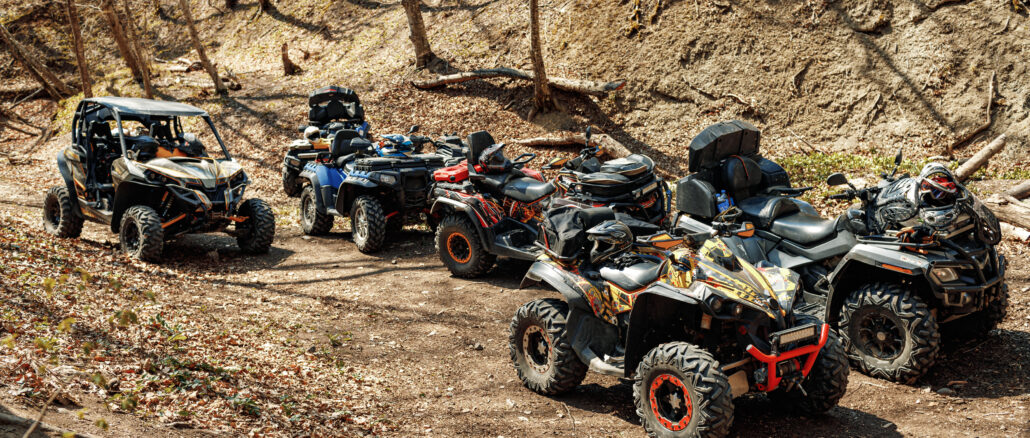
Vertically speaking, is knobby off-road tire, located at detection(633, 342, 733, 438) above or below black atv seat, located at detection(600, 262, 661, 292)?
below

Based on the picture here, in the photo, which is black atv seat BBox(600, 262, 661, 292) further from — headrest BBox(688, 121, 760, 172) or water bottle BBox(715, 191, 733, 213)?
headrest BBox(688, 121, 760, 172)

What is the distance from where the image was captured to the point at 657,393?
472cm

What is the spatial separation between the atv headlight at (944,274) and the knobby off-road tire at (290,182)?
441 inches

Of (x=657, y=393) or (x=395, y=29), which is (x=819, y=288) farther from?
(x=395, y=29)

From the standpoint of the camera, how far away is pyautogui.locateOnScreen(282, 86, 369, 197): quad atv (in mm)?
13125

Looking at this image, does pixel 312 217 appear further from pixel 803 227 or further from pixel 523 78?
pixel 803 227

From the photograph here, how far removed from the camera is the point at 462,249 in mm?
9391

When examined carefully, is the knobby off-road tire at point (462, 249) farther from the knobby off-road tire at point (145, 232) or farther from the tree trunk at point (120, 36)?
the tree trunk at point (120, 36)

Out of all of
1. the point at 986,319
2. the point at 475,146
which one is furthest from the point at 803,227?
the point at 475,146

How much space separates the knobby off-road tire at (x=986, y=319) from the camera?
5.90m

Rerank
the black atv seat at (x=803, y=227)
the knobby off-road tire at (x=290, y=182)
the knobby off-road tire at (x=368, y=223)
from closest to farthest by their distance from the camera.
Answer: the black atv seat at (x=803, y=227), the knobby off-road tire at (x=368, y=223), the knobby off-road tire at (x=290, y=182)

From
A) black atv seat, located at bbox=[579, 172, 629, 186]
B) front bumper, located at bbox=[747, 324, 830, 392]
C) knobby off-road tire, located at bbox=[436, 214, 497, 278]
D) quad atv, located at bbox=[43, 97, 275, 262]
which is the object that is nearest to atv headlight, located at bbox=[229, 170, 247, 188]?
quad atv, located at bbox=[43, 97, 275, 262]

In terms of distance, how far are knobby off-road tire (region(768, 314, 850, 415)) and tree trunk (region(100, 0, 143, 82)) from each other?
70.3 ft

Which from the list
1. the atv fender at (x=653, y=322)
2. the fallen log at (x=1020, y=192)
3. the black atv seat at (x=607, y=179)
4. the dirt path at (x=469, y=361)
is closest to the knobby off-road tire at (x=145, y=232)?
the dirt path at (x=469, y=361)
